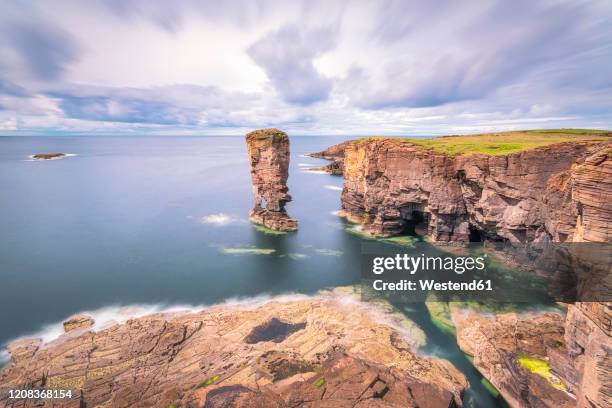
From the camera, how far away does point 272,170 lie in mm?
53375

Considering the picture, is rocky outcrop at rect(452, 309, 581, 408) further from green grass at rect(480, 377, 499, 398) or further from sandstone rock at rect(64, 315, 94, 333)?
sandstone rock at rect(64, 315, 94, 333)

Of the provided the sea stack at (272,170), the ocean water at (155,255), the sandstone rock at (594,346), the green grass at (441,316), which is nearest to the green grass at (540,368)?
the ocean water at (155,255)

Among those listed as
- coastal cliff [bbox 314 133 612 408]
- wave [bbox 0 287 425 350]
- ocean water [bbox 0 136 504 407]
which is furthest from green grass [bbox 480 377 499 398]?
wave [bbox 0 287 425 350]

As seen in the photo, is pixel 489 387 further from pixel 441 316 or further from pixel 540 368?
pixel 441 316

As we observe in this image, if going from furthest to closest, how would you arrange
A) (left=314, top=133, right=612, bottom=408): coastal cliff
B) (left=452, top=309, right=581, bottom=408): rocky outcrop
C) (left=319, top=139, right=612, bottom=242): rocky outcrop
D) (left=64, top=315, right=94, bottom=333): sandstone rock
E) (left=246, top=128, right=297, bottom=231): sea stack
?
(left=246, top=128, right=297, bottom=231): sea stack → (left=319, top=139, right=612, bottom=242): rocky outcrop → (left=64, top=315, right=94, bottom=333): sandstone rock → (left=452, top=309, right=581, bottom=408): rocky outcrop → (left=314, top=133, right=612, bottom=408): coastal cliff

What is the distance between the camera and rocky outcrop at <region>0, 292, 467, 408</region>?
17047mm

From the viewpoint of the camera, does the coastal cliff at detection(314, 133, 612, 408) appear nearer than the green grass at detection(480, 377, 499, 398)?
Yes

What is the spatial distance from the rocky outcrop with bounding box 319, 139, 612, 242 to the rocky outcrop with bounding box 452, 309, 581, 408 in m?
7.87

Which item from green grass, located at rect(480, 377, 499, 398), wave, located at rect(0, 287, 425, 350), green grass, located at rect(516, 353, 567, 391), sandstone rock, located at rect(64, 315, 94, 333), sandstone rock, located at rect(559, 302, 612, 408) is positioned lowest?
green grass, located at rect(480, 377, 499, 398)

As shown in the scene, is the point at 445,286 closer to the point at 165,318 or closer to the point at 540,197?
the point at 540,197

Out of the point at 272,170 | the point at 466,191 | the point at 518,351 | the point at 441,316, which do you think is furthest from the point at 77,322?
the point at 466,191

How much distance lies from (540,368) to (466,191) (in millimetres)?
23729

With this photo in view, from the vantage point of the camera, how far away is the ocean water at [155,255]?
30312 mm

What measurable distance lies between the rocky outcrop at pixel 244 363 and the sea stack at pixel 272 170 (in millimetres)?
26721
